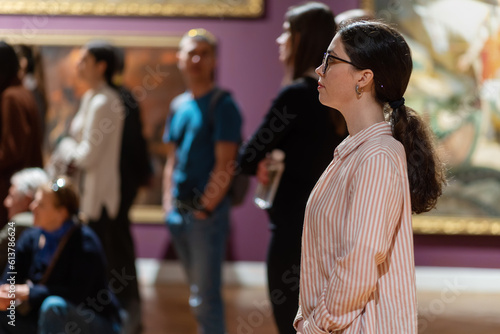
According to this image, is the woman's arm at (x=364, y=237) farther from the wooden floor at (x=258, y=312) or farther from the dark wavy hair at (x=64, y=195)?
the wooden floor at (x=258, y=312)

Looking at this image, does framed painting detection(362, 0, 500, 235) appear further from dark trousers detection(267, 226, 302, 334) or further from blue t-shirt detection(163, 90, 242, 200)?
dark trousers detection(267, 226, 302, 334)

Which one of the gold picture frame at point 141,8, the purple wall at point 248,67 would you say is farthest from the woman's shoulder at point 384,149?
the gold picture frame at point 141,8

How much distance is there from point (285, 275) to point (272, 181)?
1.34 feet

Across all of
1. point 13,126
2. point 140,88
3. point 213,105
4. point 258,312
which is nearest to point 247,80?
point 140,88

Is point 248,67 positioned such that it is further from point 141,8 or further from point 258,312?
point 258,312

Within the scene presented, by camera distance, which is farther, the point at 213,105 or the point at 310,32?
the point at 213,105

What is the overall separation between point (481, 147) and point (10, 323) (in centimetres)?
486

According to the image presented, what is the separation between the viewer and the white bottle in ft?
10.3

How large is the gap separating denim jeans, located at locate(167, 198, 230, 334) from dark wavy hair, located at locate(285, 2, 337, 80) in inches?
56.8

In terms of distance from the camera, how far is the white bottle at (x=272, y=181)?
3154 mm

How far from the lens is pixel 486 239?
714 cm

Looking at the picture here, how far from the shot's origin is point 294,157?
10.1 feet

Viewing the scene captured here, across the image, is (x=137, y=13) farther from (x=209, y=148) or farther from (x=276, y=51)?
(x=209, y=148)

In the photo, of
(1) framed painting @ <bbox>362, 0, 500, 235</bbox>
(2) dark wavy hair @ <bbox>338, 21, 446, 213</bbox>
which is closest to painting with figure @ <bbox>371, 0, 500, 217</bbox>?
(1) framed painting @ <bbox>362, 0, 500, 235</bbox>
